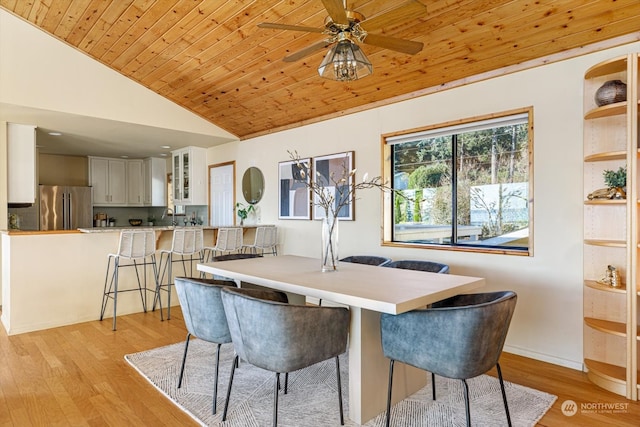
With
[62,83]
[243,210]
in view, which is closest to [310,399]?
[243,210]


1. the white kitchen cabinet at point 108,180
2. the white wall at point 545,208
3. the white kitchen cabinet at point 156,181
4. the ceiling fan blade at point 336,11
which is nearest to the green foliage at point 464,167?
the white wall at point 545,208

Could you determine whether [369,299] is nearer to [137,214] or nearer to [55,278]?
[55,278]

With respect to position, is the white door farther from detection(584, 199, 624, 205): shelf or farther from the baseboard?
detection(584, 199, 624, 205): shelf

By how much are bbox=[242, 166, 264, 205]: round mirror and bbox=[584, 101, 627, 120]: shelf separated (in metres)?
4.15

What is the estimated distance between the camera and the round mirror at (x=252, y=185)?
594 centimetres

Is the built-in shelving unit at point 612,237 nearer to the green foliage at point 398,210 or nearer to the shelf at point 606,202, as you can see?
the shelf at point 606,202

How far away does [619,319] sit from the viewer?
2846 mm

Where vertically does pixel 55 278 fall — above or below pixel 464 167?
below

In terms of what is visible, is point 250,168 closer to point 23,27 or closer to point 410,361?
point 23,27

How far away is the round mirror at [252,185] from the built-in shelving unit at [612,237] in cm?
414

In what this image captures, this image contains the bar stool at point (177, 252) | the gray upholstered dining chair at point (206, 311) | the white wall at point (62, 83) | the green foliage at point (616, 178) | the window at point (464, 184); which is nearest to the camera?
the gray upholstered dining chair at point (206, 311)

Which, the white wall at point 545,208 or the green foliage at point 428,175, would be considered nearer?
the white wall at point 545,208

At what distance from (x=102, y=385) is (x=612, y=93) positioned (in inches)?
159

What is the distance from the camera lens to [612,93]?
2.70 meters
